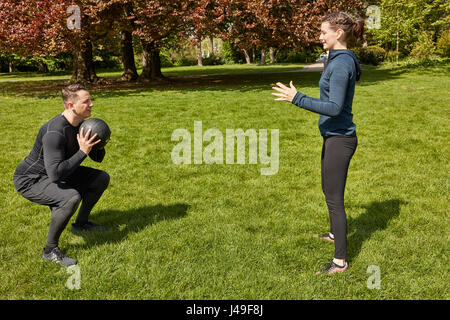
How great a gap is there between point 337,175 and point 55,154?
297 centimetres

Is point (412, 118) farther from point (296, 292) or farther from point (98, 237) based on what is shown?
point (98, 237)

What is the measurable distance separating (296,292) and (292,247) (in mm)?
841

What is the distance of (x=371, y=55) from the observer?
1462 inches

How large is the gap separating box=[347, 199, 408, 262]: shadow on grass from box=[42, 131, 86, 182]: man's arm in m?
3.32

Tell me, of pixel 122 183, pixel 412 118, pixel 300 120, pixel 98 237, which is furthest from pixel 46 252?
pixel 412 118

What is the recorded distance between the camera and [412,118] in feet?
35.6

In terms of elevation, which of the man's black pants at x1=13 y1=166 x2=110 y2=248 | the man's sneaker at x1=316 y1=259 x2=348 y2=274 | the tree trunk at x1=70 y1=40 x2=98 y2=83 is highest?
the tree trunk at x1=70 y1=40 x2=98 y2=83

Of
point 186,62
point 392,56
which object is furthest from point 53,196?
point 186,62

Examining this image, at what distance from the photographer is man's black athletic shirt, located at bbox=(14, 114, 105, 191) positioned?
12.0 feet

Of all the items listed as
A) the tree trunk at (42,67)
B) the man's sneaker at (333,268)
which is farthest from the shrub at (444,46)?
the tree trunk at (42,67)

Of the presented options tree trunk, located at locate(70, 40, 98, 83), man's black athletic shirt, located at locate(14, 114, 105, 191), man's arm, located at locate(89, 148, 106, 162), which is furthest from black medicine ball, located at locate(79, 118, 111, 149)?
tree trunk, located at locate(70, 40, 98, 83)

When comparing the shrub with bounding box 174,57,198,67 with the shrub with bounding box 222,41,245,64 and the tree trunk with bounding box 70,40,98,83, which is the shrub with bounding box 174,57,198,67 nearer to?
the shrub with bounding box 222,41,245,64

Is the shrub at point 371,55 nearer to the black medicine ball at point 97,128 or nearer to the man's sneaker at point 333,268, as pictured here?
the man's sneaker at point 333,268

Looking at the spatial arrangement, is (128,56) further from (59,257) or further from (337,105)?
(337,105)
